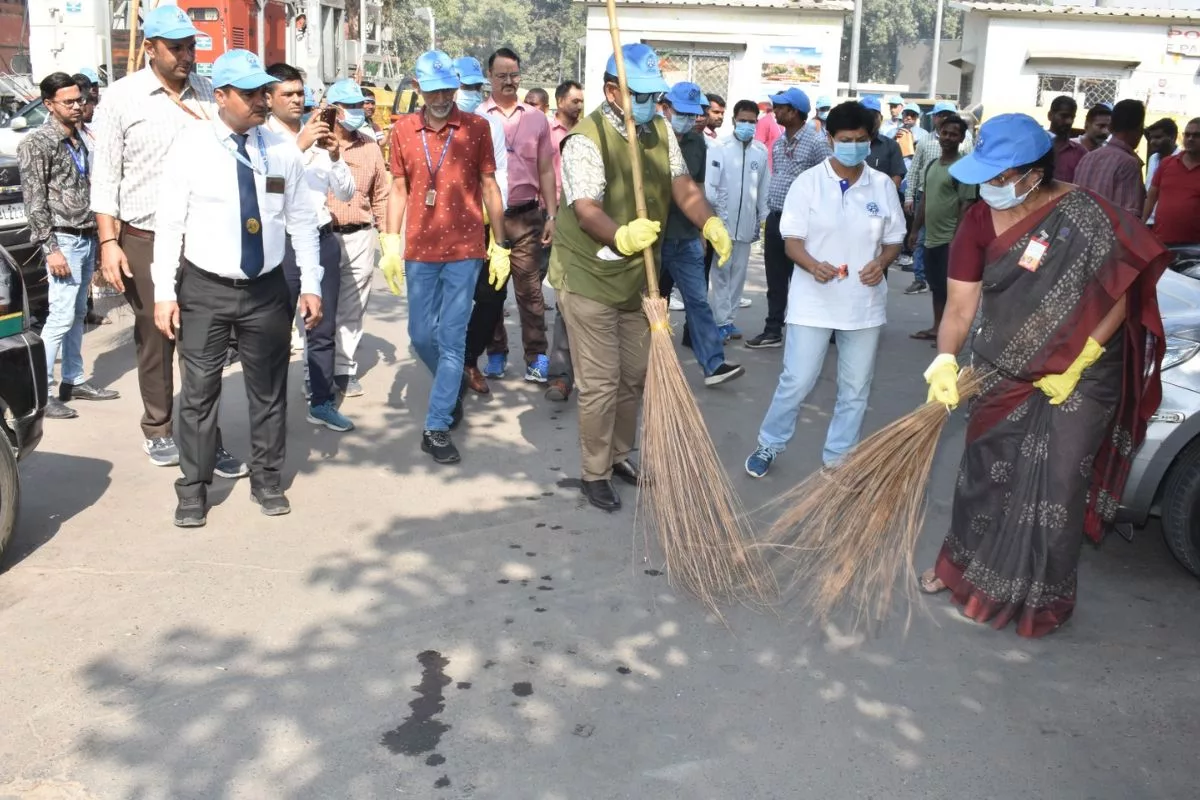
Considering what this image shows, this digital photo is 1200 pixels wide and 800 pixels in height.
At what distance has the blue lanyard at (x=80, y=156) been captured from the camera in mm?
6906

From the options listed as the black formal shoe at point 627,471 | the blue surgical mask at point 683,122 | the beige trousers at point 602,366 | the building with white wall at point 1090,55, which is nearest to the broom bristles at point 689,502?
the beige trousers at point 602,366

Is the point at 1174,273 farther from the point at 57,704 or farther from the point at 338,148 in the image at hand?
the point at 57,704

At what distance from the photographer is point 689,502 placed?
4652 mm

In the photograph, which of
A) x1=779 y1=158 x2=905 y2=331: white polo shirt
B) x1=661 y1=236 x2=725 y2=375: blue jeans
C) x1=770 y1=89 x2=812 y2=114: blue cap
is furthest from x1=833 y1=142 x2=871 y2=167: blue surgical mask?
x1=770 y1=89 x2=812 y2=114: blue cap

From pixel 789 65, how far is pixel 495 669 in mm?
22181

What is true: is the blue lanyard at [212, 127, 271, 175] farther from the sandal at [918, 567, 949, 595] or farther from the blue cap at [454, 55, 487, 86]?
the sandal at [918, 567, 949, 595]

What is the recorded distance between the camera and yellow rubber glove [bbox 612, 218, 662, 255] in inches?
190

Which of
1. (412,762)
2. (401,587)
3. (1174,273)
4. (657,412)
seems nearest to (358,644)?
(401,587)

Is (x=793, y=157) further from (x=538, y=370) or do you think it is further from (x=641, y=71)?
(x=641, y=71)

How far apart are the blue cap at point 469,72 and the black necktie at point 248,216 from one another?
9.27ft

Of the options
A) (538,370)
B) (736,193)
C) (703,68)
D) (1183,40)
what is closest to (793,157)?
(736,193)

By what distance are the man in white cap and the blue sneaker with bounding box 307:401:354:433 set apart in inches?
45.5

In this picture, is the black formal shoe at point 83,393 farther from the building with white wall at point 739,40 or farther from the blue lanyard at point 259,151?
the building with white wall at point 739,40

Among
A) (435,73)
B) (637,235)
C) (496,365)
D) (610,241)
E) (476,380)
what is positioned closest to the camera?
Answer: (637,235)
